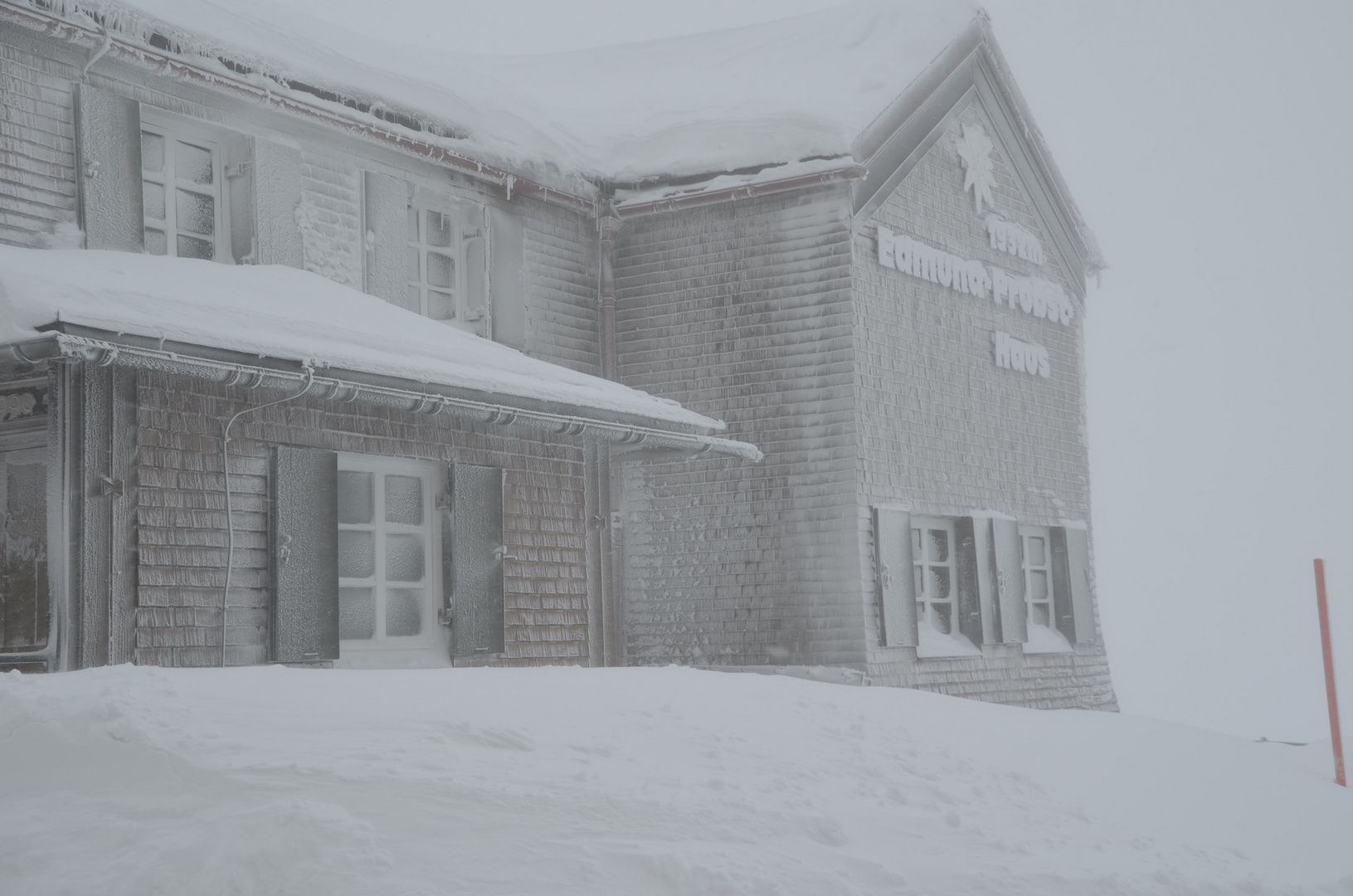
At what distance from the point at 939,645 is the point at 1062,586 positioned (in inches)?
112

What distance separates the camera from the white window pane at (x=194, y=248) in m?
10.3

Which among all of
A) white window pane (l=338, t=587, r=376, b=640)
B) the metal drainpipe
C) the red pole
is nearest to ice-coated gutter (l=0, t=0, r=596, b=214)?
the metal drainpipe

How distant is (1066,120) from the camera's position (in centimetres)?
13575

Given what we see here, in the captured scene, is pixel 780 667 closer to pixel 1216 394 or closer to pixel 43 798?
pixel 43 798

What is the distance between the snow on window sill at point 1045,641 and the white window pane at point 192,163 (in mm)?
9089

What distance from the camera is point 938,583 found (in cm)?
1396

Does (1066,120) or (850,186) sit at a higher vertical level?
(1066,120)

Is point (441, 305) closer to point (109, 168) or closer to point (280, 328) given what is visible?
point (109, 168)

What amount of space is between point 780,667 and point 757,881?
7.64 m

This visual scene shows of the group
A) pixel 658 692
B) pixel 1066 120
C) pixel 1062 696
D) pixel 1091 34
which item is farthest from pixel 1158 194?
pixel 658 692

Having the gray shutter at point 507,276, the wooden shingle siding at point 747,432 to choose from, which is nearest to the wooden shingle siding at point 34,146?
the gray shutter at point 507,276

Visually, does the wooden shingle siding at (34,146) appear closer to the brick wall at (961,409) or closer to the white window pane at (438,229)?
the white window pane at (438,229)

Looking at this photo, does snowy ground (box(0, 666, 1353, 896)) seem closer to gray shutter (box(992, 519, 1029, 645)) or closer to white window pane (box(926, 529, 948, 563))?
white window pane (box(926, 529, 948, 563))

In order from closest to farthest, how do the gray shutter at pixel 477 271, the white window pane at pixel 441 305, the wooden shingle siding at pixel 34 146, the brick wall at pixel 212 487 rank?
1. the brick wall at pixel 212 487
2. the wooden shingle siding at pixel 34 146
3. the white window pane at pixel 441 305
4. the gray shutter at pixel 477 271
